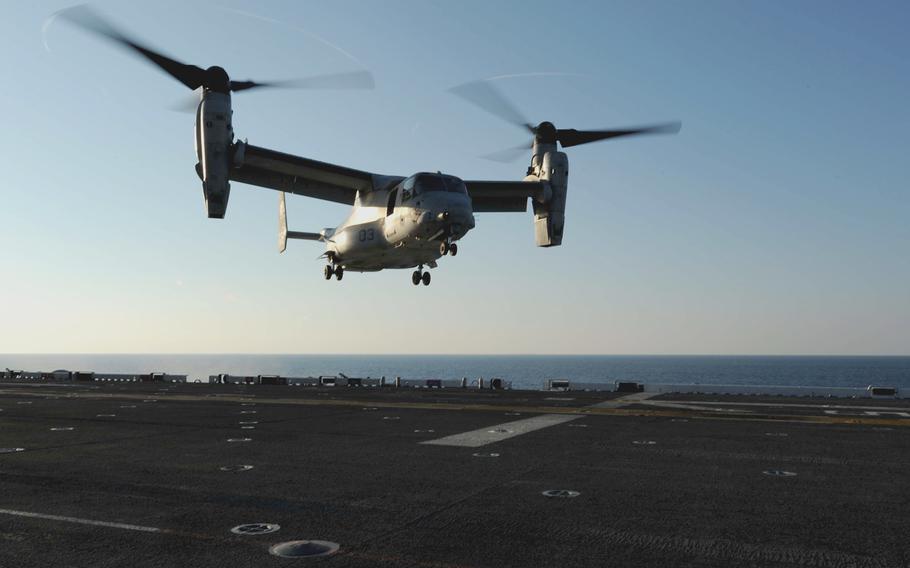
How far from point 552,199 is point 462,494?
2444cm

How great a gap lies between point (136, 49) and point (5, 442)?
16.2 meters

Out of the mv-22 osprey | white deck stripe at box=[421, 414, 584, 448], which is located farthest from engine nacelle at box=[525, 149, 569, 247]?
white deck stripe at box=[421, 414, 584, 448]

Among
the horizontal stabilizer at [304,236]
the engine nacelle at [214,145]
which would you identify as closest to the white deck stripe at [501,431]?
the engine nacelle at [214,145]

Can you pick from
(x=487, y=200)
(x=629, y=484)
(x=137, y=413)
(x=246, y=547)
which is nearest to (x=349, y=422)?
(x=137, y=413)

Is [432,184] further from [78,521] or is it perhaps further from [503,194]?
[78,521]

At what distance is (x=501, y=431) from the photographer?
1576 cm

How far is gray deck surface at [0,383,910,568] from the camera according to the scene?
19.9ft

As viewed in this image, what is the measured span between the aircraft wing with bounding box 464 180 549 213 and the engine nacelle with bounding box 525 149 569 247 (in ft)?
1.59

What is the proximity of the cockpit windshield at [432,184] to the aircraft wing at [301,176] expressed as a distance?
479 centimetres

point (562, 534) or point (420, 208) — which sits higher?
point (420, 208)

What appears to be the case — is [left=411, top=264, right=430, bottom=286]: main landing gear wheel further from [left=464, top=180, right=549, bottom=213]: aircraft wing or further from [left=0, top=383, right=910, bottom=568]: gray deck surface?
[left=0, top=383, right=910, bottom=568]: gray deck surface

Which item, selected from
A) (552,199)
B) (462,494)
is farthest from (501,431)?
(552,199)

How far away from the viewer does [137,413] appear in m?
21.2

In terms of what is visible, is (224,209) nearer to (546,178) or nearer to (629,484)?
(546,178)
